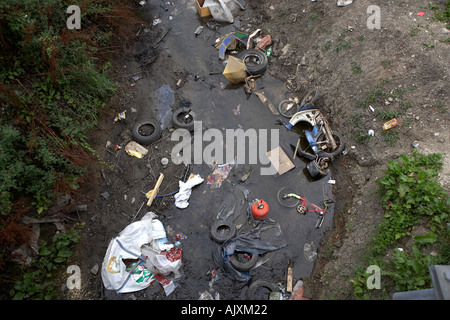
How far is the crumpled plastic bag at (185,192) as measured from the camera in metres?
6.92

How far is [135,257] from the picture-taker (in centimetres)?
601

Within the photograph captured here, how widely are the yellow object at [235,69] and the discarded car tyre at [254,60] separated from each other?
0.33 m

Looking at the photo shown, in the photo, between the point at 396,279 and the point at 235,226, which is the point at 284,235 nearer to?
the point at 235,226

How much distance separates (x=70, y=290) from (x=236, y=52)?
8.31m

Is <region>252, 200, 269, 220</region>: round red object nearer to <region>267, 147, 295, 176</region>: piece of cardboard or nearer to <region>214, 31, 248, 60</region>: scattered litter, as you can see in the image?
<region>267, 147, 295, 176</region>: piece of cardboard

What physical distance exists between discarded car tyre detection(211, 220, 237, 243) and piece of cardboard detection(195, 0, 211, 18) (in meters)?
7.91

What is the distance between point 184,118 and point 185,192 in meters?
2.37

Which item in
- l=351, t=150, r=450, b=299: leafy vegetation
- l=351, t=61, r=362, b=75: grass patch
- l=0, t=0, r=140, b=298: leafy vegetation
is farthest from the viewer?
l=351, t=61, r=362, b=75: grass patch

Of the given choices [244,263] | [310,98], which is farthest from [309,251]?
[310,98]

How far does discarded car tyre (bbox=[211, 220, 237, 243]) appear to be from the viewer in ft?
20.8

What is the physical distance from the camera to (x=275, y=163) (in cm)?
750

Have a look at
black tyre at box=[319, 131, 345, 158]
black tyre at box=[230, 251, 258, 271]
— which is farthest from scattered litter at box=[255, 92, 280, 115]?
black tyre at box=[230, 251, 258, 271]

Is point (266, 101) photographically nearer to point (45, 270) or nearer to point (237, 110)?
point (237, 110)

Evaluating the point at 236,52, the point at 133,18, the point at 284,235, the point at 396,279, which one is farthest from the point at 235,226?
the point at 133,18
